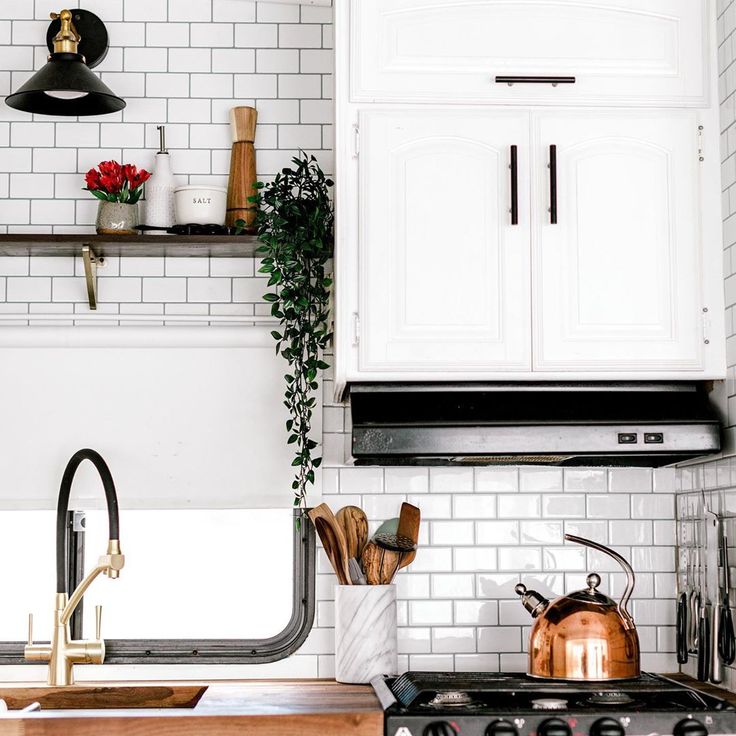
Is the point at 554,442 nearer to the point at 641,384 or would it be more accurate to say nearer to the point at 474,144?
the point at 641,384

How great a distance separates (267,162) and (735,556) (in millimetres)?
1714

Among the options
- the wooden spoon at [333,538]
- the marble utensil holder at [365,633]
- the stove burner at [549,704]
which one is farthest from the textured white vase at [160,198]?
the stove burner at [549,704]

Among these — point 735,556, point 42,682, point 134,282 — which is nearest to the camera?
point 735,556

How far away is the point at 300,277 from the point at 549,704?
50.9 inches

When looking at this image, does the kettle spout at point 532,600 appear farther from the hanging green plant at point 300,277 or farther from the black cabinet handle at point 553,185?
the black cabinet handle at point 553,185

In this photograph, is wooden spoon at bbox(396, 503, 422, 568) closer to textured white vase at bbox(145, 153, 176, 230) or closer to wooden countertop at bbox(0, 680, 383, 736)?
wooden countertop at bbox(0, 680, 383, 736)

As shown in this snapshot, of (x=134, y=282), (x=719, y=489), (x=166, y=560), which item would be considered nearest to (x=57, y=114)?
(x=134, y=282)

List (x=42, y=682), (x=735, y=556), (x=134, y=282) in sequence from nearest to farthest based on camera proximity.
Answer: (x=735, y=556), (x=42, y=682), (x=134, y=282)

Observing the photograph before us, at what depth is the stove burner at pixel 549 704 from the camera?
7.55 ft

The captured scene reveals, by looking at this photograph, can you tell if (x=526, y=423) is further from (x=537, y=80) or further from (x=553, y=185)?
(x=537, y=80)

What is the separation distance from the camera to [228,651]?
117 inches

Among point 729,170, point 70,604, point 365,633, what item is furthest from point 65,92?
point 729,170

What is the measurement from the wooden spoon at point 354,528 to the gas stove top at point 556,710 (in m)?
0.48

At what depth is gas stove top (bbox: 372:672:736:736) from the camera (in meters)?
2.23
